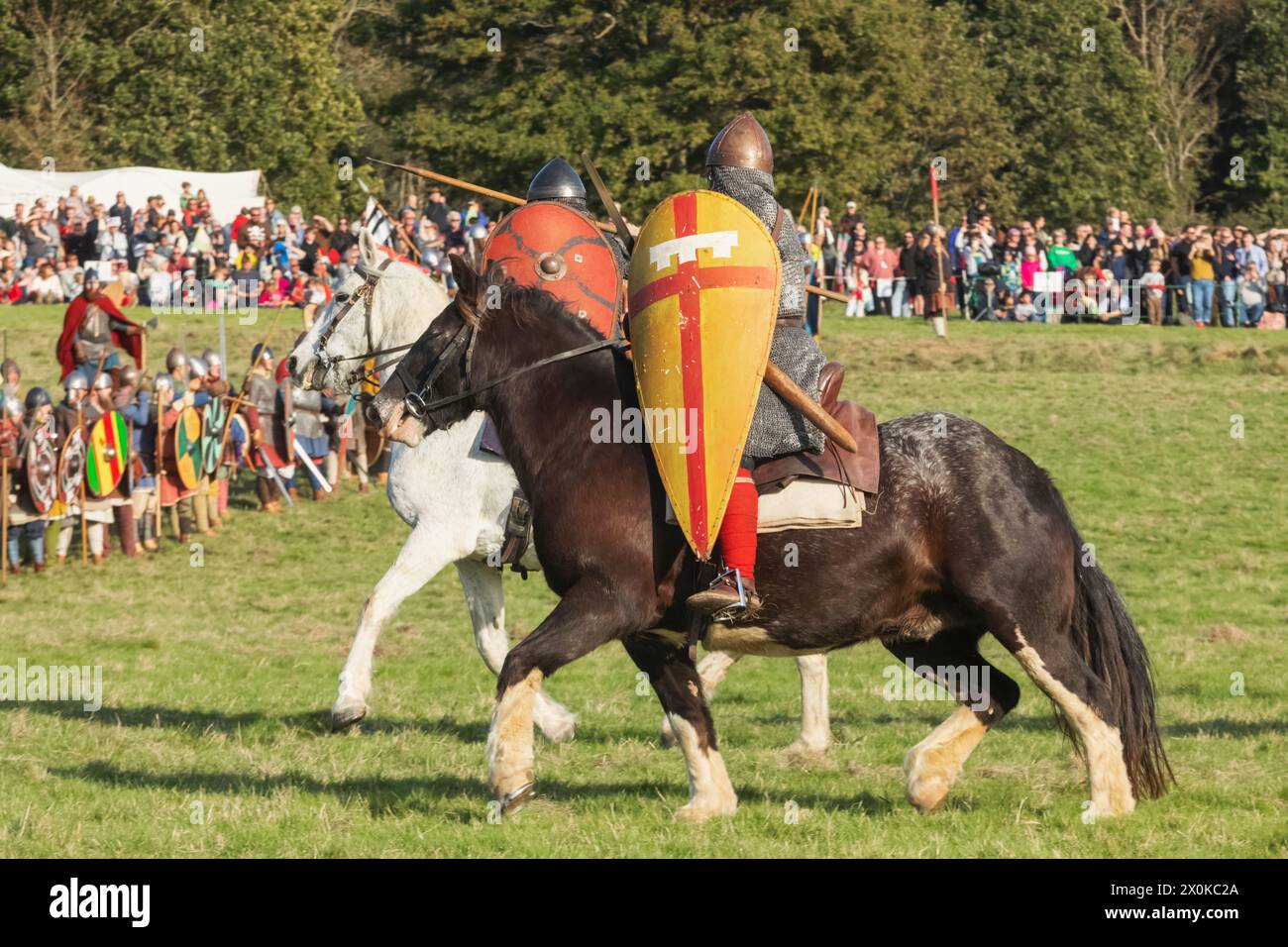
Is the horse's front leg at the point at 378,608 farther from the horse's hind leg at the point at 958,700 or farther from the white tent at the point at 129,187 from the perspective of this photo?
the white tent at the point at 129,187

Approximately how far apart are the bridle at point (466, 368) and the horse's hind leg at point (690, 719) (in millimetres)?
1235

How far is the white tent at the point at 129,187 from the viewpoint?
3431cm

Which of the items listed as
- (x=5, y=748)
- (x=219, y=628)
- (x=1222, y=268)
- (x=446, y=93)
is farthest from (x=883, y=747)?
(x=446, y=93)

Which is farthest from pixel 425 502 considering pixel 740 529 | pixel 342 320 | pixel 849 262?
pixel 849 262

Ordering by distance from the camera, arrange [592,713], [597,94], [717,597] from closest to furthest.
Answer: [717,597] < [592,713] < [597,94]

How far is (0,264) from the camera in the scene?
31.0 metres

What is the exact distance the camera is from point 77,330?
71.7 feet

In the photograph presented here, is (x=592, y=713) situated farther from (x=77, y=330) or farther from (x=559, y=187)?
(x=77, y=330)

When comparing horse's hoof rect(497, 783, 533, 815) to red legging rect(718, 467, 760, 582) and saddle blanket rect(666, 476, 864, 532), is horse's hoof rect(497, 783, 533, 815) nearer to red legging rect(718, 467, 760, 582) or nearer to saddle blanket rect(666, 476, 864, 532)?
red legging rect(718, 467, 760, 582)

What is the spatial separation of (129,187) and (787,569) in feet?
95.5

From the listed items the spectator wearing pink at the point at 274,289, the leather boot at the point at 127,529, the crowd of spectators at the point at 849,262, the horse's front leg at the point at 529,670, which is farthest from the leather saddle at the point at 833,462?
the spectator wearing pink at the point at 274,289

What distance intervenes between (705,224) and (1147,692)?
2887mm

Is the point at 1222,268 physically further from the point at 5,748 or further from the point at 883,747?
the point at 5,748

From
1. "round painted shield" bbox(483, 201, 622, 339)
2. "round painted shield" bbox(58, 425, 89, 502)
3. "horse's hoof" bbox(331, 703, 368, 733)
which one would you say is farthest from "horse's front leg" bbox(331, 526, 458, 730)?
"round painted shield" bbox(58, 425, 89, 502)
